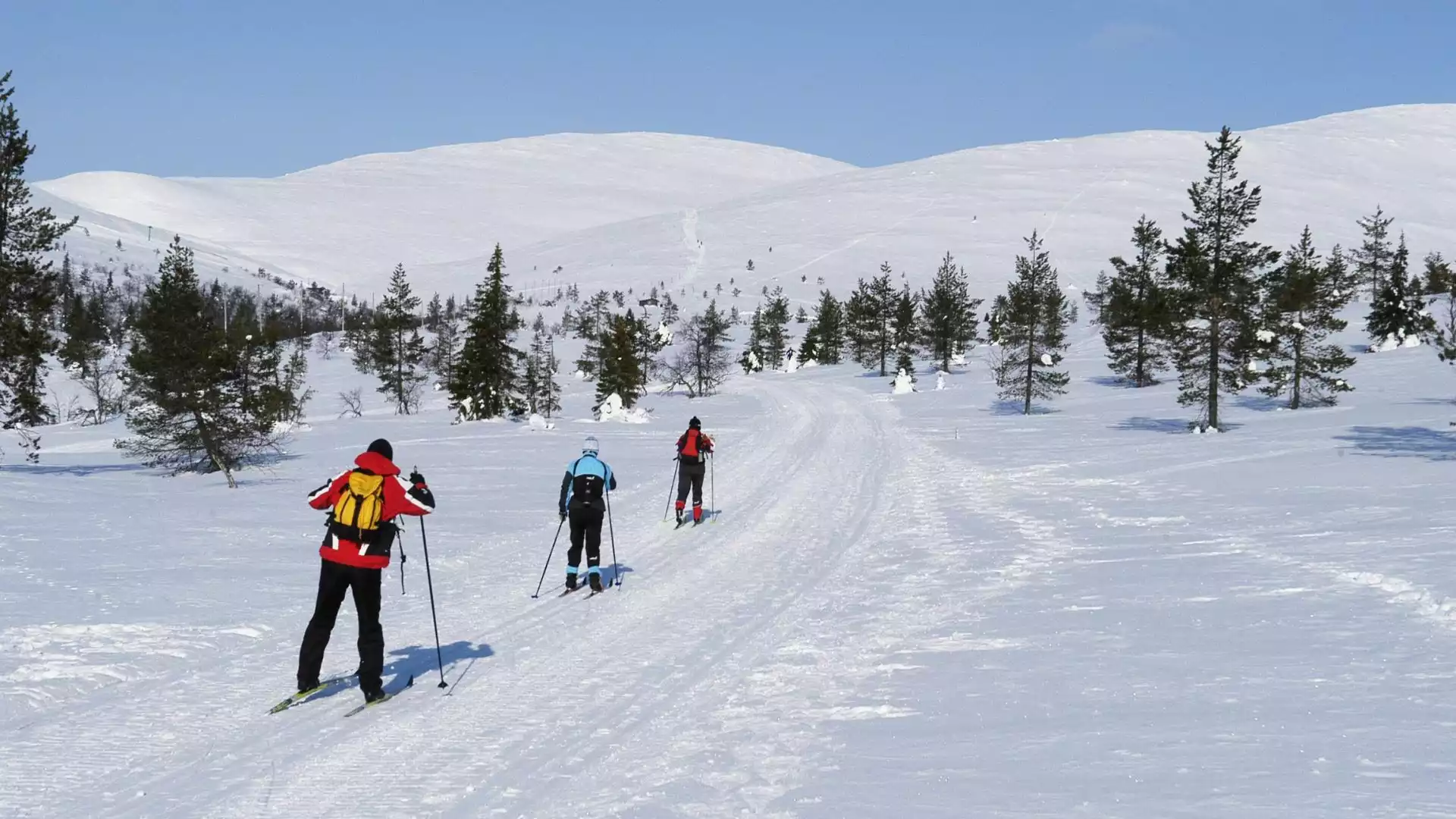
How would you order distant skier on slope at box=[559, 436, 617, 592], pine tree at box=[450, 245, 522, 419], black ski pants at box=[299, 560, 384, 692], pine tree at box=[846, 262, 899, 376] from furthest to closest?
1. pine tree at box=[846, 262, 899, 376]
2. pine tree at box=[450, 245, 522, 419]
3. distant skier on slope at box=[559, 436, 617, 592]
4. black ski pants at box=[299, 560, 384, 692]

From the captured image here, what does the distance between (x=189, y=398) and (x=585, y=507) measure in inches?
763

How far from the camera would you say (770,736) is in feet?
20.9

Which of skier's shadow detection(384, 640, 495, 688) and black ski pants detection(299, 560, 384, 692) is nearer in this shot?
black ski pants detection(299, 560, 384, 692)

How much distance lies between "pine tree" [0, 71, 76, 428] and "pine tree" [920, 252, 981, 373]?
59.1 metres

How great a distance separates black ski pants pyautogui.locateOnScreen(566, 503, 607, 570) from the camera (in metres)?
11.4

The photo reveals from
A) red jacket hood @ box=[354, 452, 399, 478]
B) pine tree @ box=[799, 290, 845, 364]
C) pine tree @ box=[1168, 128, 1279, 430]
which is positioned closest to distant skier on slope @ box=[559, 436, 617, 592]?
red jacket hood @ box=[354, 452, 399, 478]

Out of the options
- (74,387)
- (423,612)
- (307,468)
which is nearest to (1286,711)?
(423,612)

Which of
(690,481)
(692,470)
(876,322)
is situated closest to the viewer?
(692,470)

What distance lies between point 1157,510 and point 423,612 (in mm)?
12382

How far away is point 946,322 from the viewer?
75.1 meters

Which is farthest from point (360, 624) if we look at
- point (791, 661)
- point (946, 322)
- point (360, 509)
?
point (946, 322)

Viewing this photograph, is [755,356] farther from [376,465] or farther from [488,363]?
[376,465]

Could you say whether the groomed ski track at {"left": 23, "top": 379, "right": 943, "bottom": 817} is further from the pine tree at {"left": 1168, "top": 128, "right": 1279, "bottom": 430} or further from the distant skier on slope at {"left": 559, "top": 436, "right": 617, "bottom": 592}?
the pine tree at {"left": 1168, "top": 128, "right": 1279, "bottom": 430}

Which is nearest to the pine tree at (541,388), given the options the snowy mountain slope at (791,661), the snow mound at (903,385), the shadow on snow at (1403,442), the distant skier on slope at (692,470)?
the snow mound at (903,385)
